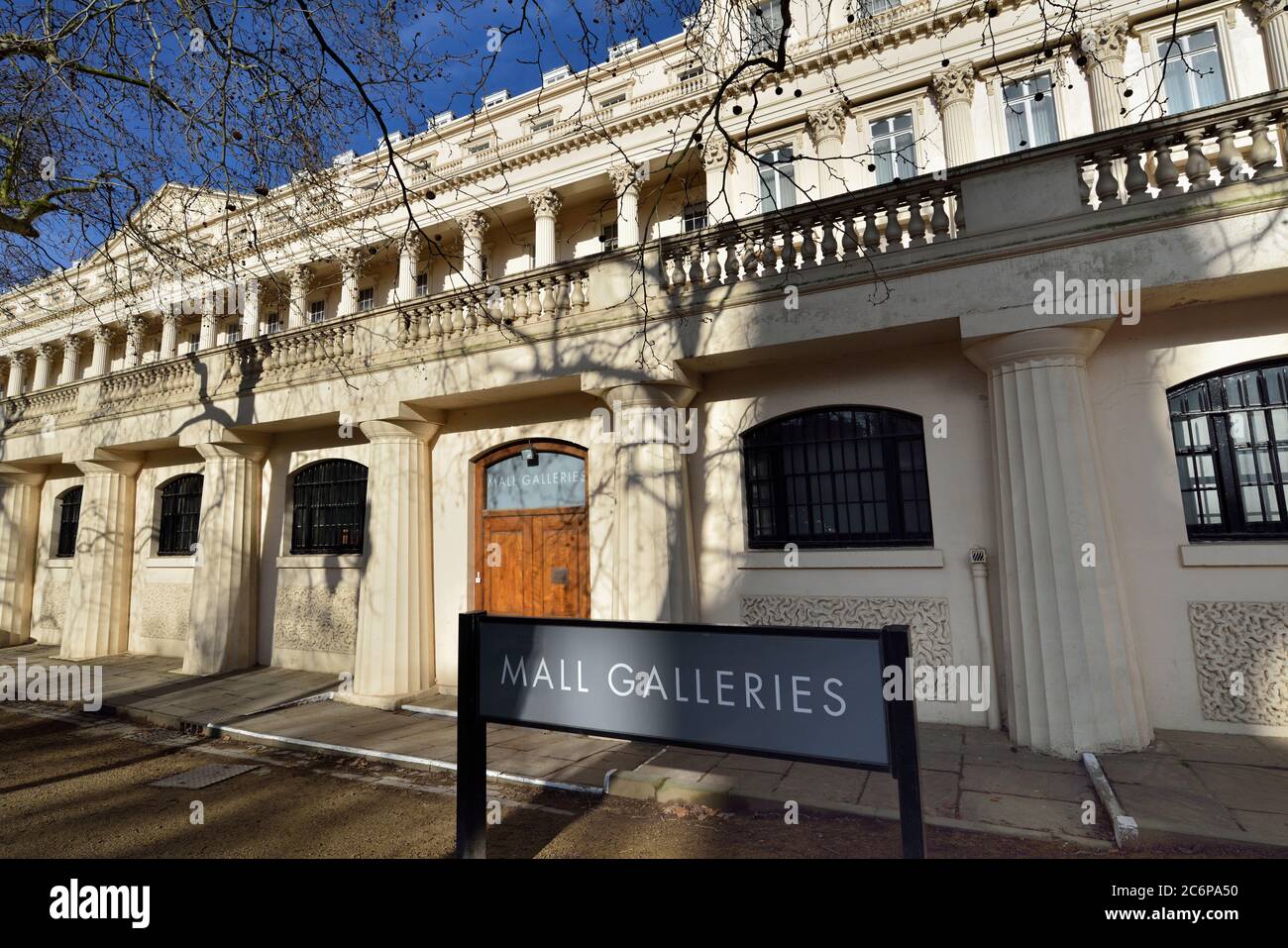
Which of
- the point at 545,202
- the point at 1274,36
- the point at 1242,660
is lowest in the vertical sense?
the point at 1242,660

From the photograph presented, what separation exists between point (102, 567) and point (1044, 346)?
53.7ft

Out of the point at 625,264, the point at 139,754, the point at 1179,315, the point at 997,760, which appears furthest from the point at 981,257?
the point at 139,754

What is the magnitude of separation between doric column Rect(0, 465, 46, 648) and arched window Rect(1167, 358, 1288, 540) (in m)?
21.7

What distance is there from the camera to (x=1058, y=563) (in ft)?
17.0

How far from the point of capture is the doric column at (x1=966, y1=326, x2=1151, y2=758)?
4.99 metres

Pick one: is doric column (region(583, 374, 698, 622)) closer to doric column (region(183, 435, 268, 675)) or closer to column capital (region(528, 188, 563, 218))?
doric column (region(183, 435, 268, 675))

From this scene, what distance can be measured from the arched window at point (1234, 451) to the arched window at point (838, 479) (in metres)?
2.25

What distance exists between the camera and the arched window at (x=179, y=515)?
39.3 feet

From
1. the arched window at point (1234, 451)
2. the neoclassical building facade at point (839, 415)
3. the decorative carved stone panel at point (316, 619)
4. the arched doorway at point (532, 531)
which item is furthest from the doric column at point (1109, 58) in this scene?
the decorative carved stone panel at point (316, 619)

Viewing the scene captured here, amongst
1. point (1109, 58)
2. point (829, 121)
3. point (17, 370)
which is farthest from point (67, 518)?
point (1109, 58)

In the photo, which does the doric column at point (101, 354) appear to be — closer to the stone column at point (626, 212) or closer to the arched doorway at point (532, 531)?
the stone column at point (626, 212)

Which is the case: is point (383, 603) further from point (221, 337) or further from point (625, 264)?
point (221, 337)

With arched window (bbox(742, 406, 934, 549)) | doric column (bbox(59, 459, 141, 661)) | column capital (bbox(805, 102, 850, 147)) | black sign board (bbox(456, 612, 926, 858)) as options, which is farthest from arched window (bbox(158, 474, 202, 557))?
column capital (bbox(805, 102, 850, 147))

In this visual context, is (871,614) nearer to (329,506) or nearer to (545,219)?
(329,506)
